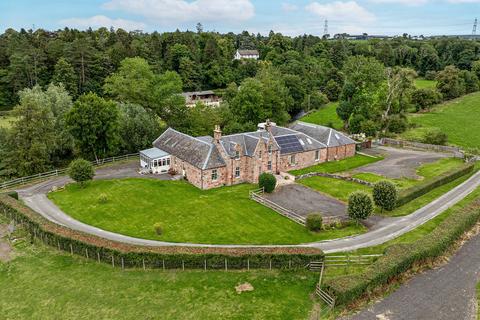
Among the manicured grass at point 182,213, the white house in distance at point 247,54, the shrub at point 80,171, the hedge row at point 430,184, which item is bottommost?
the manicured grass at point 182,213

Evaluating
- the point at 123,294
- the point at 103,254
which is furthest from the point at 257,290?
the point at 103,254

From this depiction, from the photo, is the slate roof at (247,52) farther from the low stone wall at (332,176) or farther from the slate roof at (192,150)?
the low stone wall at (332,176)

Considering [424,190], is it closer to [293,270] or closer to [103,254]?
[293,270]

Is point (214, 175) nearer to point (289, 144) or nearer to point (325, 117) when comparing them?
point (289, 144)

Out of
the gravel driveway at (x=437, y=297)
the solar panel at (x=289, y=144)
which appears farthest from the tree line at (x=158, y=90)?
the gravel driveway at (x=437, y=297)

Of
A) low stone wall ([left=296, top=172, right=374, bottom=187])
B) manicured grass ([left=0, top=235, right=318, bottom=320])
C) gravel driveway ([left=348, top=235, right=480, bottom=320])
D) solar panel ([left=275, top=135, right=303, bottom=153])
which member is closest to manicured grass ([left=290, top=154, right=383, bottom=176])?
low stone wall ([left=296, top=172, right=374, bottom=187])

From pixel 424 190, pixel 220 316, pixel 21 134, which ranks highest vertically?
pixel 21 134
